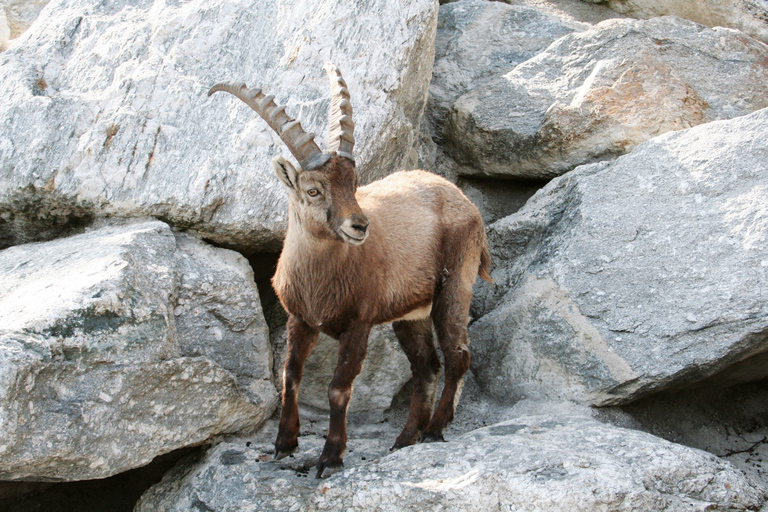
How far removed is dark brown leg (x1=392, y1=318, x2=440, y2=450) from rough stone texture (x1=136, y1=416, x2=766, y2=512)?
58 centimetres

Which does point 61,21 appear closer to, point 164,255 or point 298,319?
point 164,255

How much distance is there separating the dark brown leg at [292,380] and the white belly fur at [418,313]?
70 centimetres

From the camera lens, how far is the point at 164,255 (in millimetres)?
4699

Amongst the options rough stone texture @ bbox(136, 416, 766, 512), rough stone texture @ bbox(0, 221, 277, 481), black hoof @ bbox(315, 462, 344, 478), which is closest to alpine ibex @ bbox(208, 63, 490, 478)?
black hoof @ bbox(315, 462, 344, 478)

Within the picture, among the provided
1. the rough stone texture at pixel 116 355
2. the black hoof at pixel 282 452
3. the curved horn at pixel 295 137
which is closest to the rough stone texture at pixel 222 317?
the rough stone texture at pixel 116 355

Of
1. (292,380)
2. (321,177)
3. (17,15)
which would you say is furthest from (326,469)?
(17,15)

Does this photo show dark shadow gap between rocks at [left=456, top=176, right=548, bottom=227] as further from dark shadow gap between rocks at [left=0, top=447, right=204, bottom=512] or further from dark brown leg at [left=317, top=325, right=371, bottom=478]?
dark shadow gap between rocks at [left=0, top=447, right=204, bottom=512]

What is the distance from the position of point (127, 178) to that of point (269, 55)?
1528 millimetres

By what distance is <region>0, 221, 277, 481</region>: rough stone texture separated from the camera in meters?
3.64

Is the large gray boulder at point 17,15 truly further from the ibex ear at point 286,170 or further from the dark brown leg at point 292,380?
the dark brown leg at point 292,380

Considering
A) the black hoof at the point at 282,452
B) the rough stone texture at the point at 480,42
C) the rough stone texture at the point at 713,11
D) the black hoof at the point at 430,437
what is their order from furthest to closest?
the rough stone texture at the point at 713,11 < the rough stone texture at the point at 480,42 < the black hoof at the point at 430,437 < the black hoof at the point at 282,452

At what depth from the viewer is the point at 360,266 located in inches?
173

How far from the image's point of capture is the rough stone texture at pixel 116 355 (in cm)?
364

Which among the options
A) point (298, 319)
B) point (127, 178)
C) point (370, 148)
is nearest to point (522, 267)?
point (370, 148)
